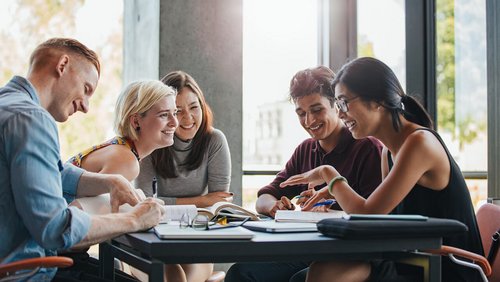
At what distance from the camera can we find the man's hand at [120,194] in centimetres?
222

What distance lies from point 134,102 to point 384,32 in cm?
263

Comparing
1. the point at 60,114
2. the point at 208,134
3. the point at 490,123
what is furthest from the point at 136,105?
the point at 490,123

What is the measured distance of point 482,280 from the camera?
2082 mm

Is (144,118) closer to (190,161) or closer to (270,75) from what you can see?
(190,161)

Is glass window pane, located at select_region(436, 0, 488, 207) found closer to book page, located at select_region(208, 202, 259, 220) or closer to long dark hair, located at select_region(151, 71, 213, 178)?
long dark hair, located at select_region(151, 71, 213, 178)

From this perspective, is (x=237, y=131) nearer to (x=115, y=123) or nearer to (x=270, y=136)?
(x=270, y=136)

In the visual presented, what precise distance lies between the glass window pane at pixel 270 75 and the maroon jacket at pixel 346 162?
172 cm

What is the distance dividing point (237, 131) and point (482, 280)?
2.60 meters

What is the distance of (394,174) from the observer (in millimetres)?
2266

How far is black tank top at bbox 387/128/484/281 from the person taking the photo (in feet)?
7.36

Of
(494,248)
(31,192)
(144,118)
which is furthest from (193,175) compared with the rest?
(31,192)

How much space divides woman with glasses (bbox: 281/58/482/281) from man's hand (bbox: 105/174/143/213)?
666mm

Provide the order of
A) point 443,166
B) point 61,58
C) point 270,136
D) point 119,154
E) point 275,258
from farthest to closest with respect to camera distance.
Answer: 1. point 270,136
2. point 119,154
3. point 443,166
4. point 61,58
5. point 275,258

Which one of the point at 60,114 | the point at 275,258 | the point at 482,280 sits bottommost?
the point at 482,280
